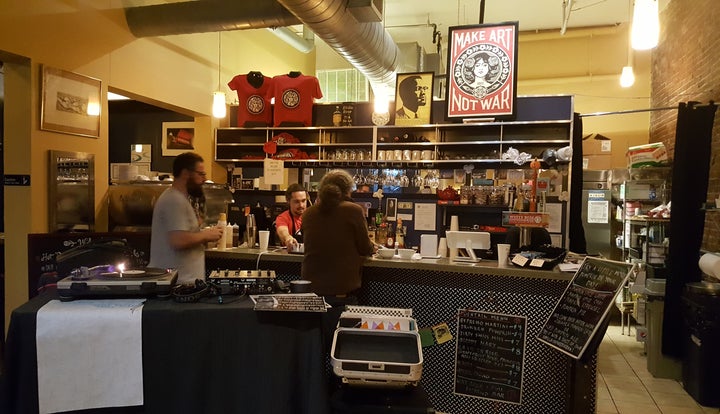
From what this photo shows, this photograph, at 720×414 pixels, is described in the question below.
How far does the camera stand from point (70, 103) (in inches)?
183

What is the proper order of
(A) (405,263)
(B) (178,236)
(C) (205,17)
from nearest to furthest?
1. (B) (178,236)
2. (A) (405,263)
3. (C) (205,17)

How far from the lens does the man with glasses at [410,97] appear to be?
253 inches

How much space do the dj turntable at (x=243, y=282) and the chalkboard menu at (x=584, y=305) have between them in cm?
166

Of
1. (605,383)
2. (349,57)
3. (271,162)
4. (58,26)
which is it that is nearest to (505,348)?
(605,383)

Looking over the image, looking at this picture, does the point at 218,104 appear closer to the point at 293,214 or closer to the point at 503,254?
the point at 293,214

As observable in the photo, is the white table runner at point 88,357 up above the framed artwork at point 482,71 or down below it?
below

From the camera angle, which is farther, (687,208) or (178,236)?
(687,208)

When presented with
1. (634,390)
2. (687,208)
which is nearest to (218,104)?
(687,208)

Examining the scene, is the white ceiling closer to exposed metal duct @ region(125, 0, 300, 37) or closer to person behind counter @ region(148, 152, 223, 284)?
exposed metal duct @ region(125, 0, 300, 37)

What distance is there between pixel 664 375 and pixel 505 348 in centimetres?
224

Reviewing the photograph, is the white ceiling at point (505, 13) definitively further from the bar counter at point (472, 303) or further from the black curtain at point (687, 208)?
the bar counter at point (472, 303)

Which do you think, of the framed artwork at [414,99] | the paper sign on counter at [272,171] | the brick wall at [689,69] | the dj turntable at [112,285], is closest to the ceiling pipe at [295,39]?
the framed artwork at [414,99]

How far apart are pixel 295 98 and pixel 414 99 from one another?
1.65 meters

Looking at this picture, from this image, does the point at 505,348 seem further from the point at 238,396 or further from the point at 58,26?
the point at 58,26
